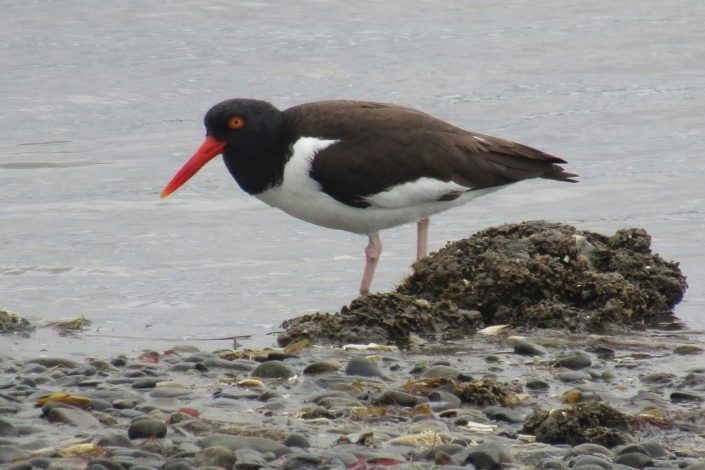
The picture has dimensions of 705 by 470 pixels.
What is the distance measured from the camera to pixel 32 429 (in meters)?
5.02

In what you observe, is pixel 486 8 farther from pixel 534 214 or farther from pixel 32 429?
pixel 32 429

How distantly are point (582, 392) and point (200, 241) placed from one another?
5.21 m

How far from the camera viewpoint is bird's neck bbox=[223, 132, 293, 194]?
8117mm

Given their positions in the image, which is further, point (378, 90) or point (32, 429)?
point (378, 90)

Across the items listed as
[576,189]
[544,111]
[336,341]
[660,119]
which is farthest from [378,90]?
[336,341]

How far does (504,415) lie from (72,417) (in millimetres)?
1760

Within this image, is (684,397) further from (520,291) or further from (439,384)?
(520,291)

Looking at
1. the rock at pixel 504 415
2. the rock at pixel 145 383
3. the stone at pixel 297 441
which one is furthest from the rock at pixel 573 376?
the rock at pixel 145 383

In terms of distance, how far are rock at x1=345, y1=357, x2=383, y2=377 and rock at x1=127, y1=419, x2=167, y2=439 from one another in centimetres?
148

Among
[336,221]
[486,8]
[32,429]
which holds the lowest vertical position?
[32,429]

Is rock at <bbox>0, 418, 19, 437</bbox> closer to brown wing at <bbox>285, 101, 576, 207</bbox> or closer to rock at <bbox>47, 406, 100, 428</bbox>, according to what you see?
rock at <bbox>47, 406, 100, 428</bbox>

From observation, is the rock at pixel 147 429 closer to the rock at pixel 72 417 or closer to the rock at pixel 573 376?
the rock at pixel 72 417

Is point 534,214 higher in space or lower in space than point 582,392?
higher

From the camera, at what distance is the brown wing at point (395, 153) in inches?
321
